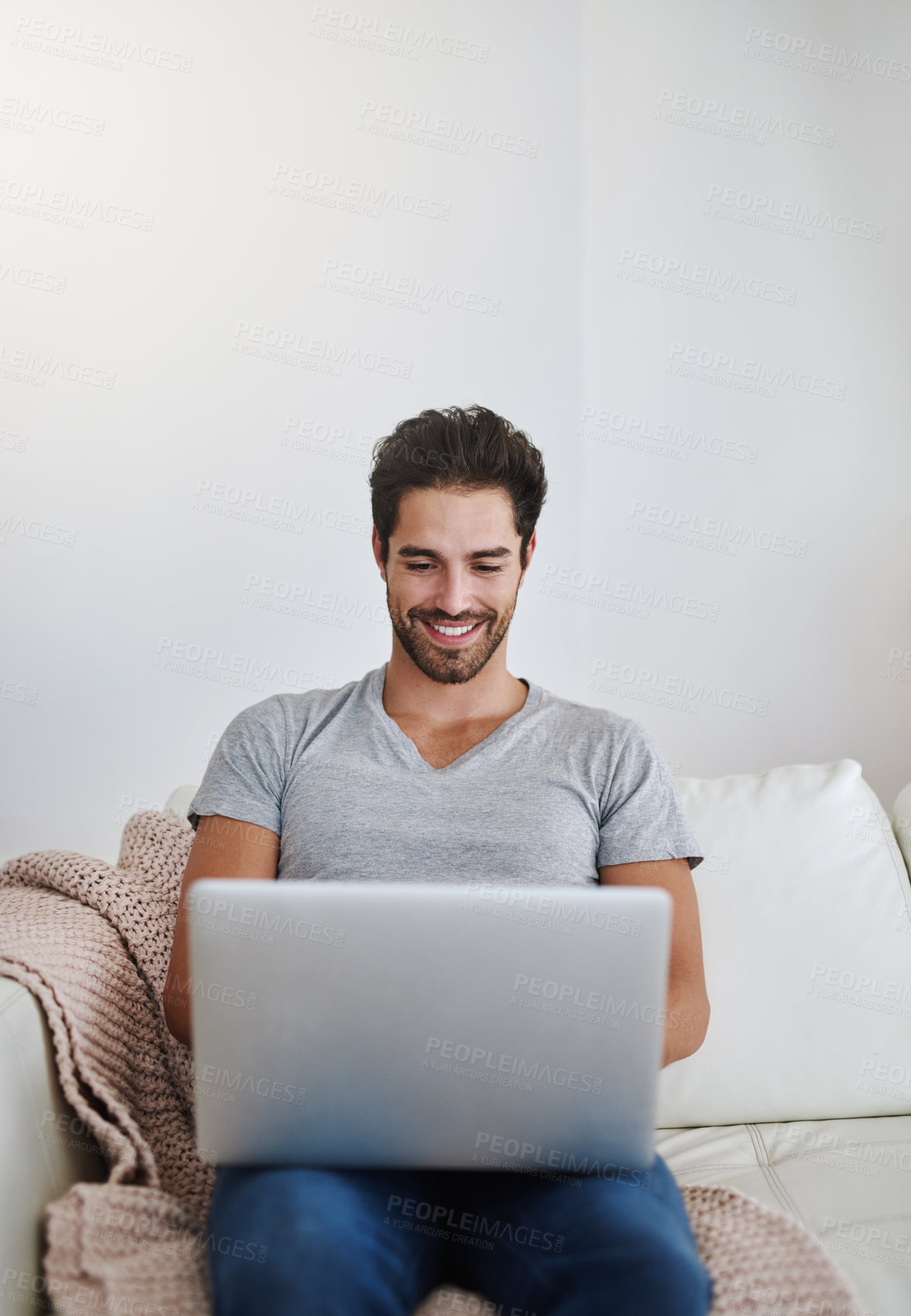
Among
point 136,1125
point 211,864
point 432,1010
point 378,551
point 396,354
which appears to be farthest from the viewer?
point 396,354

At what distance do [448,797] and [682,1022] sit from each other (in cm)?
38

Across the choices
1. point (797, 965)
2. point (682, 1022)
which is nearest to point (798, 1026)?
point (797, 965)

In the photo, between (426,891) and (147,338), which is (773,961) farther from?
(147,338)

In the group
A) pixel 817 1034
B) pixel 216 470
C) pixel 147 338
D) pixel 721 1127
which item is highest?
pixel 147 338

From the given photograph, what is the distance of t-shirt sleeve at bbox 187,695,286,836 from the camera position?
1.28m

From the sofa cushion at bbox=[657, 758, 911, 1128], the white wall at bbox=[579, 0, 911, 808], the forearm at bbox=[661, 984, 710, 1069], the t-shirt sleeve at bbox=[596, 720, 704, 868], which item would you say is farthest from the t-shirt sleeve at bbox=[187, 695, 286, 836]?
the white wall at bbox=[579, 0, 911, 808]

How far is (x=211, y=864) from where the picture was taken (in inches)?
48.3

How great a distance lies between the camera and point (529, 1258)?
875mm

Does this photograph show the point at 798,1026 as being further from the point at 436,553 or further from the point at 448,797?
the point at 436,553

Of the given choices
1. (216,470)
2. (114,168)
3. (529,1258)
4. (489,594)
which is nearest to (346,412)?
(216,470)

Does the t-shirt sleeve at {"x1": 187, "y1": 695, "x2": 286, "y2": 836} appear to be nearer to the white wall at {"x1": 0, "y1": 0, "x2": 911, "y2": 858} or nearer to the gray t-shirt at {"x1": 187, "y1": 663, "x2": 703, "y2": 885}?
the gray t-shirt at {"x1": 187, "y1": 663, "x2": 703, "y2": 885}

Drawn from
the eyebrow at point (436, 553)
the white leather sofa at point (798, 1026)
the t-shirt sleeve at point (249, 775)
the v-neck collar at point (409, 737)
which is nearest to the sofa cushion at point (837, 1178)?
the white leather sofa at point (798, 1026)

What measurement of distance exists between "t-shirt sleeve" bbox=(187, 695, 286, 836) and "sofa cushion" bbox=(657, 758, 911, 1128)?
635 mm

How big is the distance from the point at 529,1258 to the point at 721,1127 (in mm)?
599
